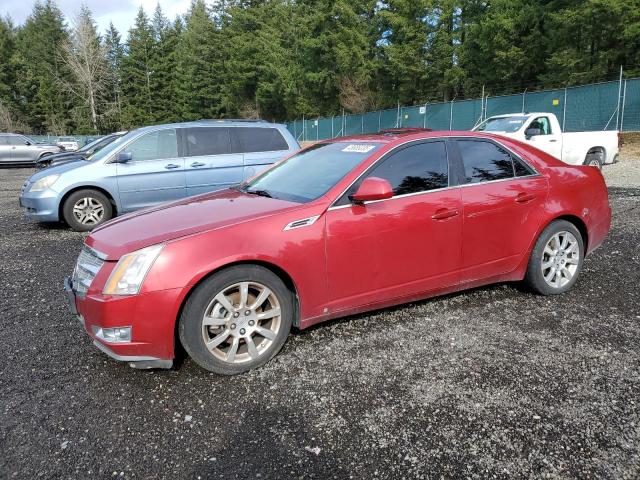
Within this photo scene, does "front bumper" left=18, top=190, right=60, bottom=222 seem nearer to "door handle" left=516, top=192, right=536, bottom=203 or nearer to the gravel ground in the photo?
the gravel ground

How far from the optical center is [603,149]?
13477mm

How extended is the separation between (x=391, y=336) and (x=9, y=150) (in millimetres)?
25475

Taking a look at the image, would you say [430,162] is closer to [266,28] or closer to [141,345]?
[141,345]

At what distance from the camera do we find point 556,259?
449 cm

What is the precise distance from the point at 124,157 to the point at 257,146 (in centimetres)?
229

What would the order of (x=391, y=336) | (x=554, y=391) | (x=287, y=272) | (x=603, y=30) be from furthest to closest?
1. (x=603, y=30)
2. (x=391, y=336)
3. (x=287, y=272)
4. (x=554, y=391)

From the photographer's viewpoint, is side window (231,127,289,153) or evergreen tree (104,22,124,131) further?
evergreen tree (104,22,124,131)

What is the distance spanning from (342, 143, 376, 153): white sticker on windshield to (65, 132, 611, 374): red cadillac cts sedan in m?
0.04

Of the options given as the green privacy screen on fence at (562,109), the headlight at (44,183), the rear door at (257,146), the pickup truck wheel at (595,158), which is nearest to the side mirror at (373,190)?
the rear door at (257,146)

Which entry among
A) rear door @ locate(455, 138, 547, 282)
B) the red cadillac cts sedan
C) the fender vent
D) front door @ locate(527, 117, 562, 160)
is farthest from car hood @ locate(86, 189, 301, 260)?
front door @ locate(527, 117, 562, 160)

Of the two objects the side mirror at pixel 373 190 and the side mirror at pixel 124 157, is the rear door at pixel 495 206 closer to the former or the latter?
the side mirror at pixel 373 190

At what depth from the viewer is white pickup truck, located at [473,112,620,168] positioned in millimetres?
12453

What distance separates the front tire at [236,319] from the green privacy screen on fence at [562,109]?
16992 mm

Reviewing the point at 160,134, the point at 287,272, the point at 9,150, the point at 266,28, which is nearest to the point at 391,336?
the point at 287,272
